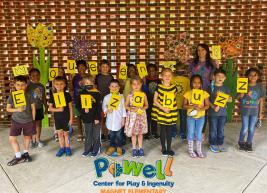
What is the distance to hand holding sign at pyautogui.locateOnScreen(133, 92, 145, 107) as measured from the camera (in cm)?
428

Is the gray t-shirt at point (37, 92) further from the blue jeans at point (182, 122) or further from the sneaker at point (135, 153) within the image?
the blue jeans at point (182, 122)

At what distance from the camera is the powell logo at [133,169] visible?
4.01 meters

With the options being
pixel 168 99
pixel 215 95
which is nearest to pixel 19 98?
pixel 168 99

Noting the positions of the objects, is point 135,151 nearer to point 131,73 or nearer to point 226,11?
point 131,73

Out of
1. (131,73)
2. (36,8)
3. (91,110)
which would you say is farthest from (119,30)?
(91,110)

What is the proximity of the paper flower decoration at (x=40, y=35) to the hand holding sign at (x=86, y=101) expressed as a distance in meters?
1.91

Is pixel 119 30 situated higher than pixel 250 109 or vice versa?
pixel 119 30

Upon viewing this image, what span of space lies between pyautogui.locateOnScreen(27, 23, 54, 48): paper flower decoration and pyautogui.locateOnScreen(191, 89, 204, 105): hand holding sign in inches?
113

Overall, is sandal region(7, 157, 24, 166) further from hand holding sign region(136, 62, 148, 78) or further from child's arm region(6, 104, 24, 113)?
hand holding sign region(136, 62, 148, 78)

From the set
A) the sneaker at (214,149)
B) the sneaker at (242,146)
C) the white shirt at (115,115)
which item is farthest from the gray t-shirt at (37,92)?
the sneaker at (242,146)

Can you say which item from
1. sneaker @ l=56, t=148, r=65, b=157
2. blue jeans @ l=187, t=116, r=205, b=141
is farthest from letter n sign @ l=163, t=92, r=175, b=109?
sneaker @ l=56, t=148, r=65, b=157

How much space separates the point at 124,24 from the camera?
567 cm

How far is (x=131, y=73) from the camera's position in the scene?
4.91 m

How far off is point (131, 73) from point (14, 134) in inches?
75.7
